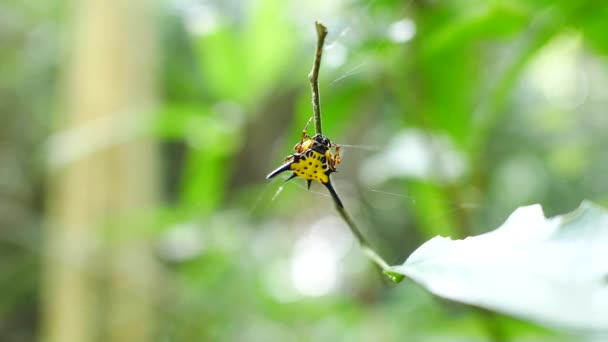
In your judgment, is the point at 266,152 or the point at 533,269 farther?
the point at 266,152

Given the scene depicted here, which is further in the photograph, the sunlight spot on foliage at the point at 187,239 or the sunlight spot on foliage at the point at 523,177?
the sunlight spot on foliage at the point at 523,177

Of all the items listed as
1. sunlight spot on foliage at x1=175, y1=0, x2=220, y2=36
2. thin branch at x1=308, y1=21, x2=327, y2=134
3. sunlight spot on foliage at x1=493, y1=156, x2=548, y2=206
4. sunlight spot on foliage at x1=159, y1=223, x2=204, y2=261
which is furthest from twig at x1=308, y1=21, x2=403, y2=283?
→ sunlight spot on foliage at x1=493, y1=156, x2=548, y2=206

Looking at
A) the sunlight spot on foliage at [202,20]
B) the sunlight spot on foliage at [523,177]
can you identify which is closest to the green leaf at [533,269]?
the sunlight spot on foliage at [202,20]

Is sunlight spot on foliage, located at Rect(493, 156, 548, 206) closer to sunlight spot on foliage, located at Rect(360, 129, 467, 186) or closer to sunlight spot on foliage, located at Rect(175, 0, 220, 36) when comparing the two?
sunlight spot on foliage, located at Rect(360, 129, 467, 186)

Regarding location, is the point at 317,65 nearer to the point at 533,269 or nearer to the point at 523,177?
the point at 533,269

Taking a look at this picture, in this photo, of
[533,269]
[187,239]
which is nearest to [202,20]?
[187,239]

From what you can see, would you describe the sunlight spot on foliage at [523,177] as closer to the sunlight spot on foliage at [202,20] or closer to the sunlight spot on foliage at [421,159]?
the sunlight spot on foliage at [421,159]

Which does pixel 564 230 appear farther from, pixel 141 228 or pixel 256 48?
pixel 141 228
